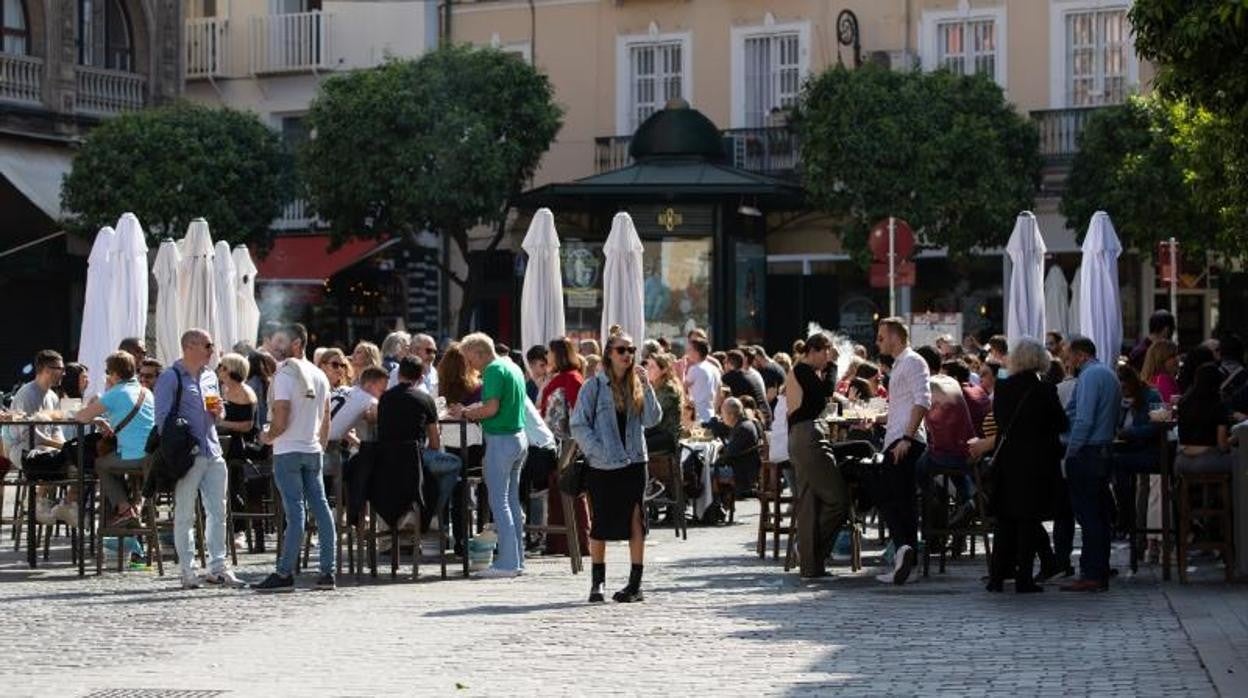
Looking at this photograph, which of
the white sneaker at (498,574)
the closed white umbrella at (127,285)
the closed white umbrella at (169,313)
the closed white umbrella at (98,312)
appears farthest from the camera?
the closed white umbrella at (169,313)

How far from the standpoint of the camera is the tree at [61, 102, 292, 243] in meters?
40.9

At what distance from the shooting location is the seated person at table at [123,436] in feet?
59.0

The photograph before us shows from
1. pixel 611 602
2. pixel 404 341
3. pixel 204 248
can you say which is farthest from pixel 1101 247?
pixel 611 602

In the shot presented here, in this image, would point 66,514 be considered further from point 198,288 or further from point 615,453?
point 198,288

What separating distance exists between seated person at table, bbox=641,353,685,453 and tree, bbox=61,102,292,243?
66.6 ft

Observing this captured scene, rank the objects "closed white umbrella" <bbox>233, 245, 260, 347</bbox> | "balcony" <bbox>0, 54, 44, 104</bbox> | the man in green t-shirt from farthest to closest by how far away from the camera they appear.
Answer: "balcony" <bbox>0, 54, 44, 104</bbox>, "closed white umbrella" <bbox>233, 245, 260, 347</bbox>, the man in green t-shirt

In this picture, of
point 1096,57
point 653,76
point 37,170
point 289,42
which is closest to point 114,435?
point 37,170

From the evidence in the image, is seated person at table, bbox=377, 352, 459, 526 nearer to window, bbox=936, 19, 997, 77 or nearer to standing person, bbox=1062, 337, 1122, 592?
standing person, bbox=1062, 337, 1122, 592

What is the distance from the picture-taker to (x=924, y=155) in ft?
127

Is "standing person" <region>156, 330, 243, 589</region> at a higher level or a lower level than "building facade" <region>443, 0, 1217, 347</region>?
lower

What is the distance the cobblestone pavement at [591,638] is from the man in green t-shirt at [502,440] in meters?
0.32

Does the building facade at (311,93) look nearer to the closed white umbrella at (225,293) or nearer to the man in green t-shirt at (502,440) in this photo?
the closed white umbrella at (225,293)

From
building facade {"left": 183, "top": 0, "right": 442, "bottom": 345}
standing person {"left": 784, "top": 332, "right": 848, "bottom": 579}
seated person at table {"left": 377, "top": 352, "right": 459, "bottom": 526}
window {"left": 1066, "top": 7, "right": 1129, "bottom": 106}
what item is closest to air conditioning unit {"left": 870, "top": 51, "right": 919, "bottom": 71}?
window {"left": 1066, "top": 7, "right": 1129, "bottom": 106}

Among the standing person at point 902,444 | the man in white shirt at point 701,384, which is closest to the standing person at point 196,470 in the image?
the standing person at point 902,444
